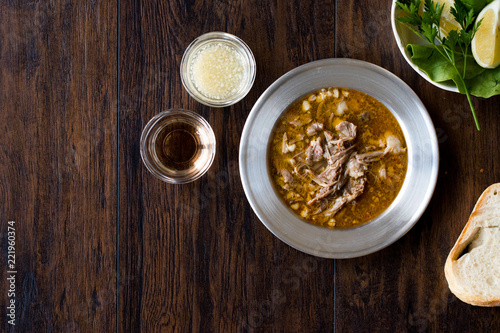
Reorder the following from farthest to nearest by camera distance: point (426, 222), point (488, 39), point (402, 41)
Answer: point (426, 222), point (402, 41), point (488, 39)

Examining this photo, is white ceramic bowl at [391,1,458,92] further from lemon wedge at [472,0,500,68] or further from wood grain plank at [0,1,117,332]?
wood grain plank at [0,1,117,332]

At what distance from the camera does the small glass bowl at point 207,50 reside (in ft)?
4.99

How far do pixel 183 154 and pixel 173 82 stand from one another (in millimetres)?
272

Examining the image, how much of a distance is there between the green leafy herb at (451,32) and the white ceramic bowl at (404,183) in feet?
0.52

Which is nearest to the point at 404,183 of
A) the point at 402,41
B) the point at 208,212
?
the point at 402,41

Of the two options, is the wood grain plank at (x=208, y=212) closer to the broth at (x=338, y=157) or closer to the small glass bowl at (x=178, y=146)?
the small glass bowl at (x=178, y=146)

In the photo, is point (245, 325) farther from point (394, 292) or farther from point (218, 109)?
point (218, 109)

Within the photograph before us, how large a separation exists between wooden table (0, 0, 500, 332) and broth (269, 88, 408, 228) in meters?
0.16

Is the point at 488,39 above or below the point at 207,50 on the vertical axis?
below

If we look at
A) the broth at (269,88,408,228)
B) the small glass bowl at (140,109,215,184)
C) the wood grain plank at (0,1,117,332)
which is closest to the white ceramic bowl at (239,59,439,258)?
the broth at (269,88,408,228)

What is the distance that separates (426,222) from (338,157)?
16.4 inches

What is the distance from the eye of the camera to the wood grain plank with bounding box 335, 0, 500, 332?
61.4 inches

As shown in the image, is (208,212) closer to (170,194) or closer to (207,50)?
(170,194)

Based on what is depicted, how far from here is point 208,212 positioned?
158 cm
